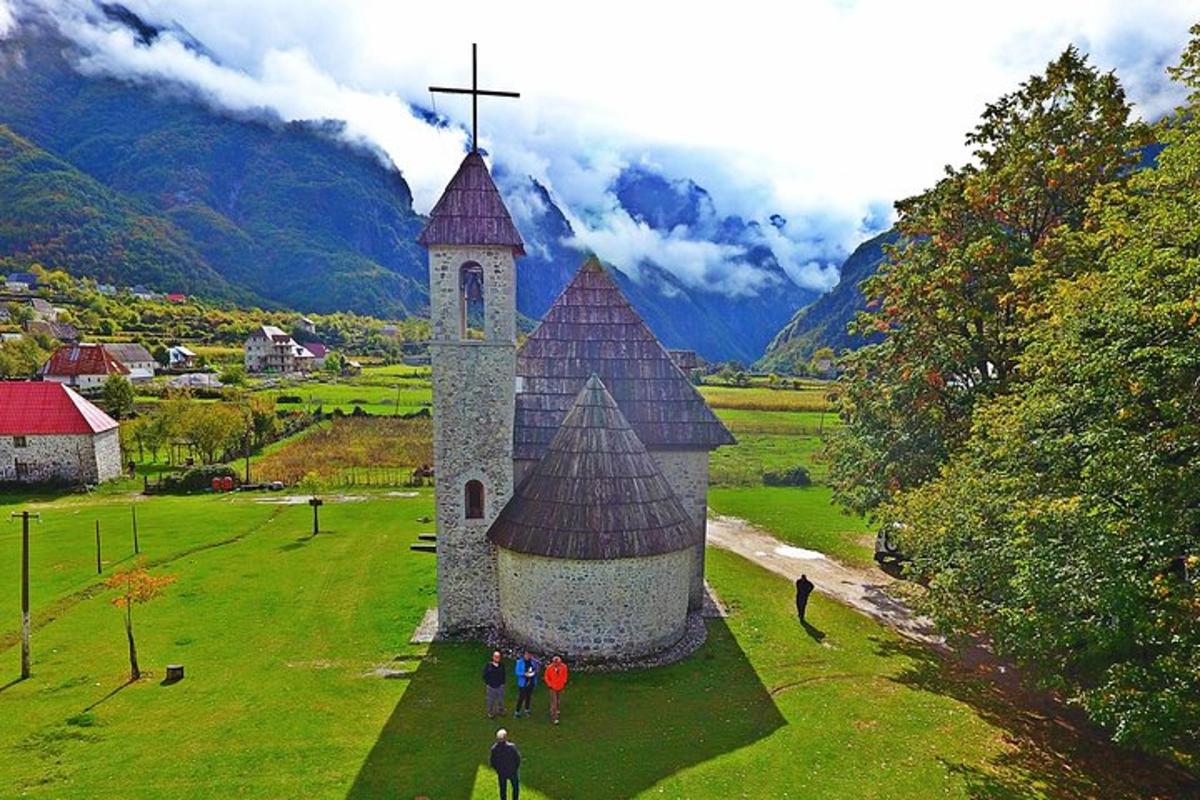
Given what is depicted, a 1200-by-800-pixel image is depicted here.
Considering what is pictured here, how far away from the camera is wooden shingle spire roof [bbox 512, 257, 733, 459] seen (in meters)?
21.2

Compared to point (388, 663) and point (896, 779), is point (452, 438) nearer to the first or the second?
point (388, 663)

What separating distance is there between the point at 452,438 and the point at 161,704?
9630mm

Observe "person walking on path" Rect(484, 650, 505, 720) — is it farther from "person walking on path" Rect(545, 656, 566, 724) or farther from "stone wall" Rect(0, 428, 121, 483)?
"stone wall" Rect(0, 428, 121, 483)

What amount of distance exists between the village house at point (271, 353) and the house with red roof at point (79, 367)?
1499 inches

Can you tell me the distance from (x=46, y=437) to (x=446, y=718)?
43494mm

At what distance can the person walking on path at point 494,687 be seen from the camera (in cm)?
1490

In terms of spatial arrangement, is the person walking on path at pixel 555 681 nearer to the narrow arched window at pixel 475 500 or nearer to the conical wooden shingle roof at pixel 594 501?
the conical wooden shingle roof at pixel 594 501

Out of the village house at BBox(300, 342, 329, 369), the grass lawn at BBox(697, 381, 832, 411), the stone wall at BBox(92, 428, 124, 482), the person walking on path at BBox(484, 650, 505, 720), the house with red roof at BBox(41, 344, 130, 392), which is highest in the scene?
the village house at BBox(300, 342, 329, 369)

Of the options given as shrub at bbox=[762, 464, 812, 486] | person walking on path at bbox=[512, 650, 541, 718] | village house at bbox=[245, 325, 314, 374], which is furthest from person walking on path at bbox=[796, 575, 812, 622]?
village house at bbox=[245, 325, 314, 374]

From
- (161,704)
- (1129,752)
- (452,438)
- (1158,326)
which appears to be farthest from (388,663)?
(1158,326)

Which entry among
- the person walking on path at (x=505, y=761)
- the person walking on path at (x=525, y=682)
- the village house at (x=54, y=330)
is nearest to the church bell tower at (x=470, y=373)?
the person walking on path at (x=525, y=682)

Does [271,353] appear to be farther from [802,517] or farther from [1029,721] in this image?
[1029,721]

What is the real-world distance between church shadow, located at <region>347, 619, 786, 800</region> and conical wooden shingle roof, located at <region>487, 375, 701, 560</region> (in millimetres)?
3460

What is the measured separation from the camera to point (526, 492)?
62.3 ft
